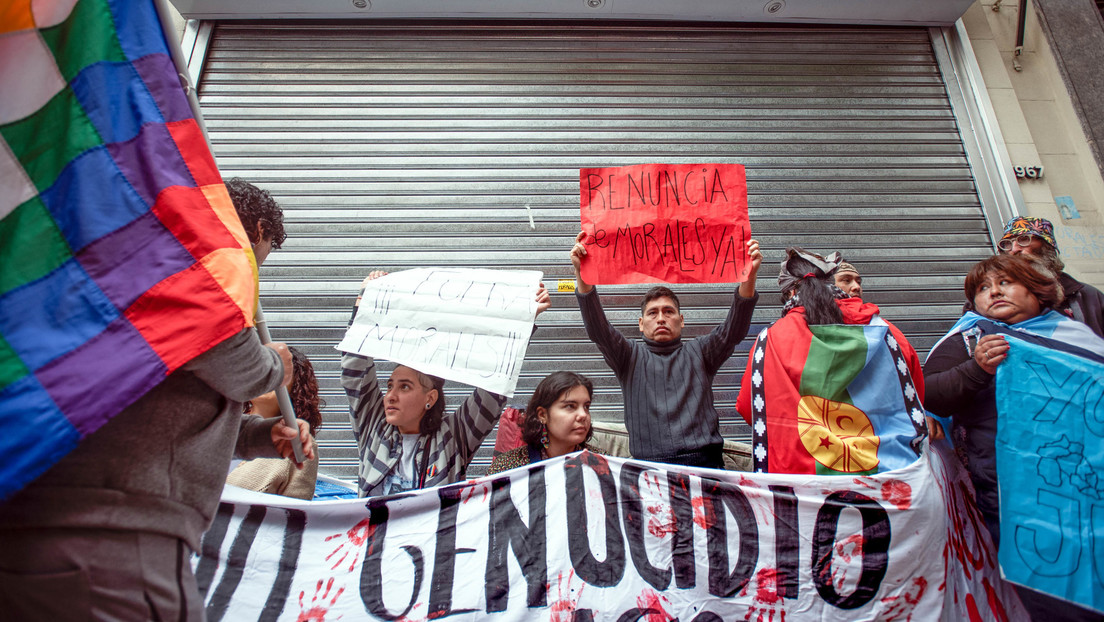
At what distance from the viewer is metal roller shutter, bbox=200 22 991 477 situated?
4492mm

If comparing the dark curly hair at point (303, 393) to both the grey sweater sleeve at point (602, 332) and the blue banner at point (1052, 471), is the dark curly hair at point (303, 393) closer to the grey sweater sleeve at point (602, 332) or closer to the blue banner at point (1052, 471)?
the grey sweater sleeve at point (602, 332)

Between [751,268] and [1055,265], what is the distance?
6.55 ft

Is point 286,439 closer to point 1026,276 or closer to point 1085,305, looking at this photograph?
point 1026,276

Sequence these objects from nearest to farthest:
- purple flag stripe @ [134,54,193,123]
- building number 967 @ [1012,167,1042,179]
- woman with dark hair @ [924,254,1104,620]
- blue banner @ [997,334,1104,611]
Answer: purple flag stripe @ [134,54,193,123]
blue banner @ [997,334,1104,611]
woman with dark hair @ [924,254,1104,620]
building number 967 @ [1012,167,1042,179]

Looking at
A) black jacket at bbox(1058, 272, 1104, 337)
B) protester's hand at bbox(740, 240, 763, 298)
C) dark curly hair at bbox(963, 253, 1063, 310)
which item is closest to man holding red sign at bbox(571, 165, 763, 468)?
protester's hand at bbox(740, 240, 763, 298)

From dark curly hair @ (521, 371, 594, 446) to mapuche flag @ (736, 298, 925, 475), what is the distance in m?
0.93

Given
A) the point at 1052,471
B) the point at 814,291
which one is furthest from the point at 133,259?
the point at 1052,471

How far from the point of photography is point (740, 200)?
3.26m

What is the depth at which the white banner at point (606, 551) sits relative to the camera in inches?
88.2

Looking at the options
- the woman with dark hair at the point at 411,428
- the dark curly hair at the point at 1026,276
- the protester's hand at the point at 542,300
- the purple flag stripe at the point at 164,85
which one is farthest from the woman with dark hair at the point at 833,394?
the purple flag stripe at the point at 164,85

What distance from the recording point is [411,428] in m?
3.02

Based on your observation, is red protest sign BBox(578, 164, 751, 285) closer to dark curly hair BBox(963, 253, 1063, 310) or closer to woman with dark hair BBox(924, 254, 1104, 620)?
woman with dark hair BBox(924, 254, 1104, 620)

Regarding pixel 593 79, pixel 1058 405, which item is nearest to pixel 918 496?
pixel 1058 405

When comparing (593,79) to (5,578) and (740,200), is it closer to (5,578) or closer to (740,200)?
(740,200)
